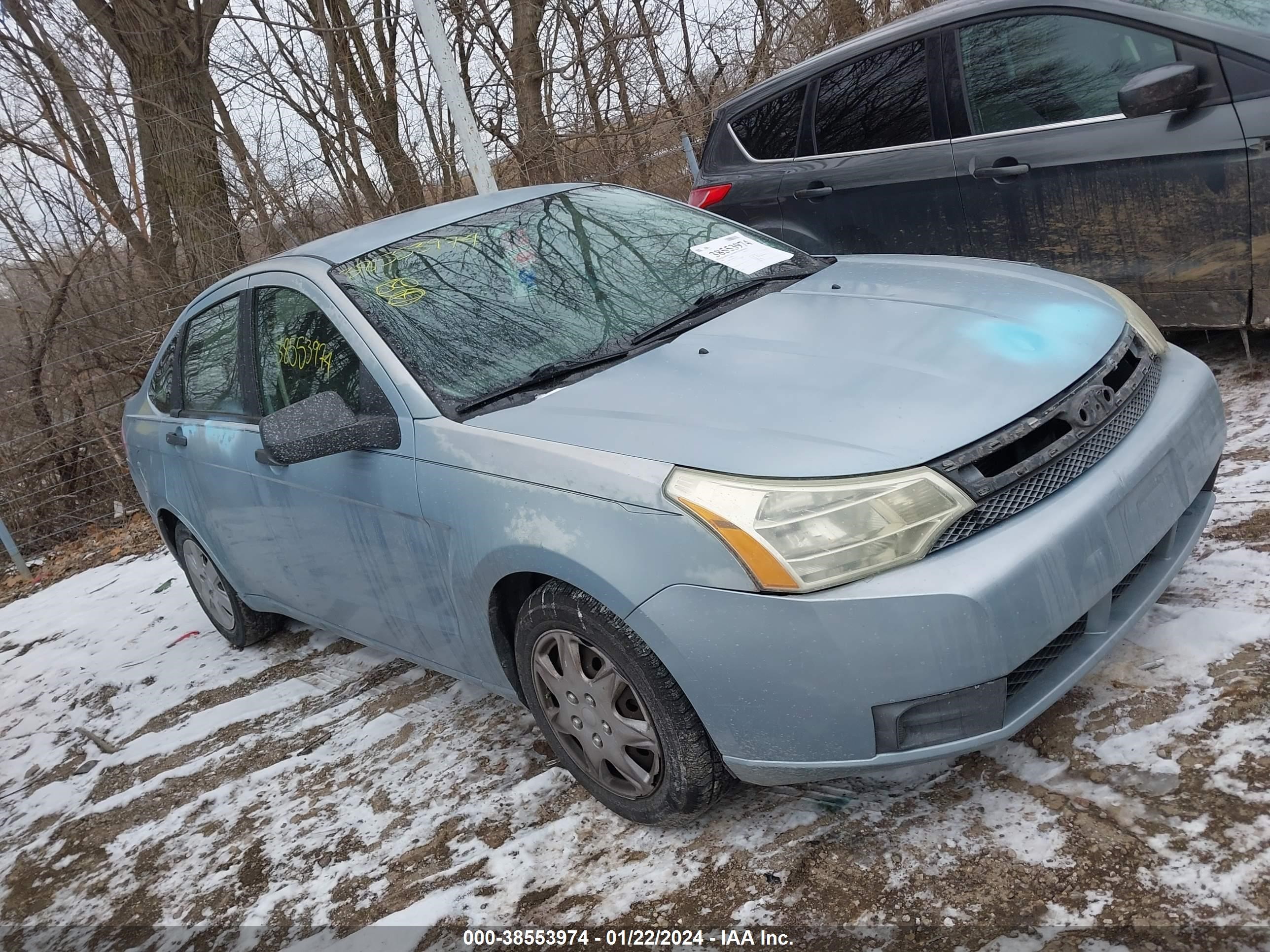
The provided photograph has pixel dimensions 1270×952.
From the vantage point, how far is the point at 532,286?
11.1 feet

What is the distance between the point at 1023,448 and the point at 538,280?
165 centimetres

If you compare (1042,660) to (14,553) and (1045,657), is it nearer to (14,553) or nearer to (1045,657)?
(1045,657)

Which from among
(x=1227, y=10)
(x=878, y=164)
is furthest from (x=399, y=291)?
(x=1227, y=10)

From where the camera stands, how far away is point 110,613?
635 cm

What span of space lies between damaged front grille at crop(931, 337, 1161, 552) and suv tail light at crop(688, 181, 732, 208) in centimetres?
339

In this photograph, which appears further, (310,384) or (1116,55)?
(1116,55)

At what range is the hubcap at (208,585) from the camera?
4965 millimetres

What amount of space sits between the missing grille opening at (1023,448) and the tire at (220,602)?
138 inches

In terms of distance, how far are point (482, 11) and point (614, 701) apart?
11.2m

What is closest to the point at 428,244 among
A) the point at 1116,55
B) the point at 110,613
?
the point at 1116,55

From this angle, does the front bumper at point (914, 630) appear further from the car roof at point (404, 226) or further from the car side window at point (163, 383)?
the car side window at point (163, 383)

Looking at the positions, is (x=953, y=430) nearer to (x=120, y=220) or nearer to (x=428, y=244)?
(x=428, y=244)

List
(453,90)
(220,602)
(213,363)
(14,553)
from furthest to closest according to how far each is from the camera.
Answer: (14,553), (453,90), (220,602), (213,363)

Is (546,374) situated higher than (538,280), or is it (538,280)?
(538,280)
